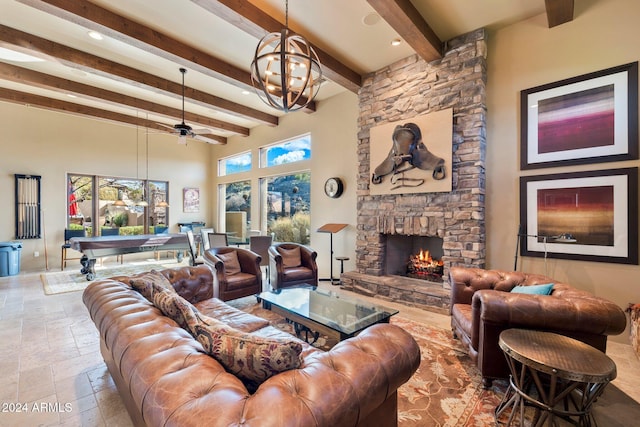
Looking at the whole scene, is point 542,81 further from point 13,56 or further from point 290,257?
point 13,56

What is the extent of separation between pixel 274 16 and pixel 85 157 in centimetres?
678

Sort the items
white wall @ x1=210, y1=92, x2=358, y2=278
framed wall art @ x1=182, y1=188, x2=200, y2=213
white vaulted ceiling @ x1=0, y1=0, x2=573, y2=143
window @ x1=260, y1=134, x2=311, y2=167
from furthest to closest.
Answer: framed wall art @ x1=182, y1=188, x2=200, y2=213 < window @ x1=260, y1=134, x2=311, y2=167 < white wall @ x1=210, y1=92, x2=358, y2=278 < white vaulted ceiling @ x1=0, y1=0, x2=573, y2=143

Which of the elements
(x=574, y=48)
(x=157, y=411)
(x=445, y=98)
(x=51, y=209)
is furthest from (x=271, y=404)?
(x=51, y=209)

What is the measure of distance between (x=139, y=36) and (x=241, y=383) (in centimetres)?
427

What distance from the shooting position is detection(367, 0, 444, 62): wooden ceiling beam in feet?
9.45

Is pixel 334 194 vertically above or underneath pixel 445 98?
underneath

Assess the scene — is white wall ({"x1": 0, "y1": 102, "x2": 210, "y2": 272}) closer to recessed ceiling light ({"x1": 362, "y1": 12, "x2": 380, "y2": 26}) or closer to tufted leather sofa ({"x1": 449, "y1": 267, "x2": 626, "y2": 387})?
recessed ceiling light ({"x1": 362, "y1": 12, "x2": 380, "y2": 26})

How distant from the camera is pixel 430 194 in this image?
13.4 feet

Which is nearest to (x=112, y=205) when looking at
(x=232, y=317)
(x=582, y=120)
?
(x=232, y=317)

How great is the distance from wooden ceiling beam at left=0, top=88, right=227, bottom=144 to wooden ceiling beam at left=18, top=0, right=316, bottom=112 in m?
1.64

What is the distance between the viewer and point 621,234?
115 inches

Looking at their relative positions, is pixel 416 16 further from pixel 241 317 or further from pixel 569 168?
pixel 241 317

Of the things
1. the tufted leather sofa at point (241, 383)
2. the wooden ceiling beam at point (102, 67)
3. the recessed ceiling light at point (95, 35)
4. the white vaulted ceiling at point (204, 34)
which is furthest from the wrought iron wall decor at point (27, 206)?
the tufted leather sofa at point (241, 383)

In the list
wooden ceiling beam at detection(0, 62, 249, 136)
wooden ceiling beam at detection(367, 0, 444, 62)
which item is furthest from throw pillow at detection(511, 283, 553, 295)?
wooden ceiling beam at detection(0, 62, 249, 136)
